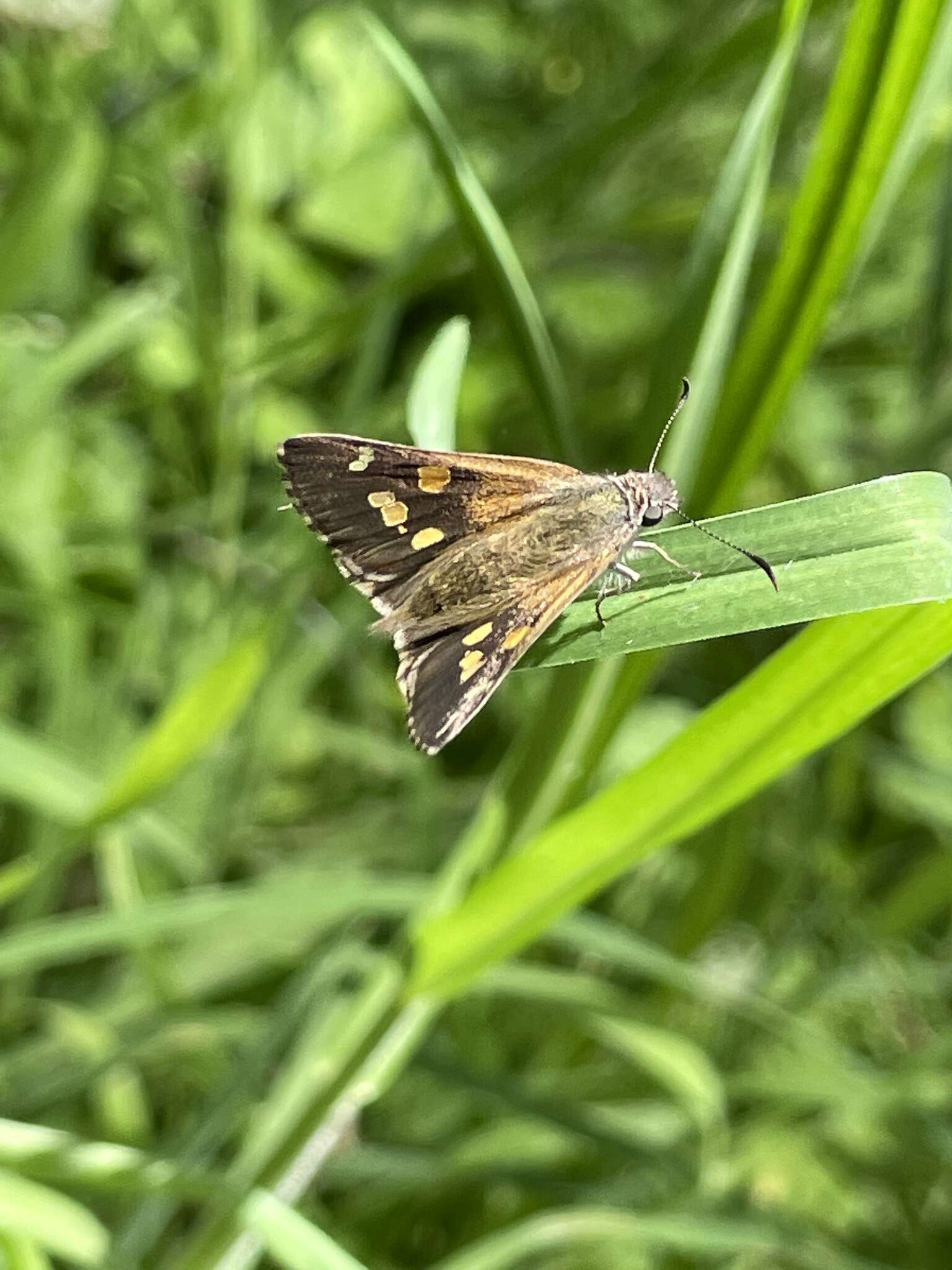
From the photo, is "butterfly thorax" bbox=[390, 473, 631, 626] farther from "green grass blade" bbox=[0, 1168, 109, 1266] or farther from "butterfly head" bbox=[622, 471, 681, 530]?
"green grass blade" bbox=[0, 1168, 109, 1266]

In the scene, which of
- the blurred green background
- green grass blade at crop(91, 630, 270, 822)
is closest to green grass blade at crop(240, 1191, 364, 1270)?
the blurred green background

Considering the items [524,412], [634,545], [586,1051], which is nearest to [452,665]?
[634,545]

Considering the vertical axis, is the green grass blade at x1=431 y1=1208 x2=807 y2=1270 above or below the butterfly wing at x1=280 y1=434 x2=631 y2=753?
below

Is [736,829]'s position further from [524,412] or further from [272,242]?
[272,242]

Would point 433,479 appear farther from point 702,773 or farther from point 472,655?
point 702,773

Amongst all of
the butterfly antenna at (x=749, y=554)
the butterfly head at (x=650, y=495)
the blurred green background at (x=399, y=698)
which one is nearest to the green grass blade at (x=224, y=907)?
the blurred green background at (x=399, y=698)

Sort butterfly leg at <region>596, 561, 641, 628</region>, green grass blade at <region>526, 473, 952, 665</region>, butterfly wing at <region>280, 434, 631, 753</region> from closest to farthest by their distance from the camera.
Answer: green grass blade at <region>526, 473, 952, 665</region>
butterfly leg at <region>596, 561, 641, 628</region>
butterfly wing at <region>280, 434, 631, 753</region>

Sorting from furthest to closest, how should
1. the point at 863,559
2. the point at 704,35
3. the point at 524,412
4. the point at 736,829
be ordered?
the point at 524,412 → the point at 736,829 → the point at 704,35 → the point at 863,559
